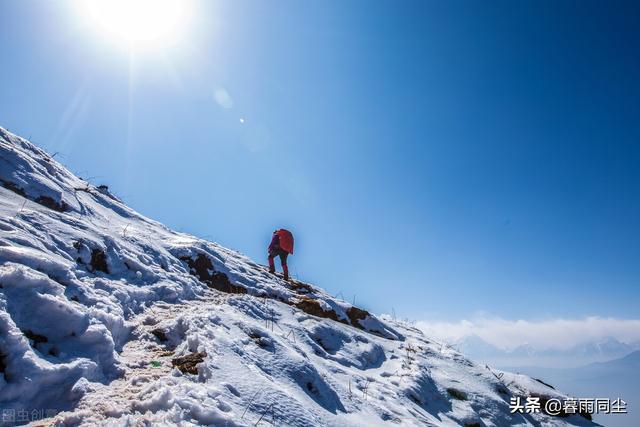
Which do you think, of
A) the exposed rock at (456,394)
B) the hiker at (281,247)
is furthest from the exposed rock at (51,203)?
the exposed rock at (456,394)

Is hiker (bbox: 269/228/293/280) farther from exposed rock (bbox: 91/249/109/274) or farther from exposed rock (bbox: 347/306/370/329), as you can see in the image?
exposed rock (bbox: 91/249/109/274)

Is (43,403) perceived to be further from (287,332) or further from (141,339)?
(287,332)

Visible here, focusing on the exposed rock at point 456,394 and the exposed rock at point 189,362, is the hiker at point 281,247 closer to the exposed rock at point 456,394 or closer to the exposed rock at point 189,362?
the exposed rock at point 456,394

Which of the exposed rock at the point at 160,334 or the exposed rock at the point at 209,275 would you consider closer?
the exposed rock at the point at 160,334

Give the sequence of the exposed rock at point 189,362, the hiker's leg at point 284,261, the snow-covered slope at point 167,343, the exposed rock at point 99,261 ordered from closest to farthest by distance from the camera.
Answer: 1. the snow-covered slope at point 167,343
2. the exposed rock at point 189,362
3. the exposed rock at point 99,261
4. the hiker's leg at point 284,261

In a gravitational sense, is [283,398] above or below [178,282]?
below

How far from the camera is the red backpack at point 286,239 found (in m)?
14.7

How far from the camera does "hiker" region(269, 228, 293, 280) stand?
14.7 metres

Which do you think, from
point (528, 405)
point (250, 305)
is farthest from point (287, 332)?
point (528, 405)

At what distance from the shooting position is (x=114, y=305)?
18.7ft

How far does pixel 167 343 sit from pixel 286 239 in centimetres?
942

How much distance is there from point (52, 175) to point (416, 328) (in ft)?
51.6

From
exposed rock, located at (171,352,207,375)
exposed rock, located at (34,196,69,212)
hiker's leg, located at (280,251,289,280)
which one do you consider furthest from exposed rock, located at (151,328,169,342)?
hiker's leg, located at (280,251,289,280)

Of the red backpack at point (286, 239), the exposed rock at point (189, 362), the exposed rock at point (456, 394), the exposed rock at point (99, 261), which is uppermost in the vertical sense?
the red backpack at point (286, 239)
